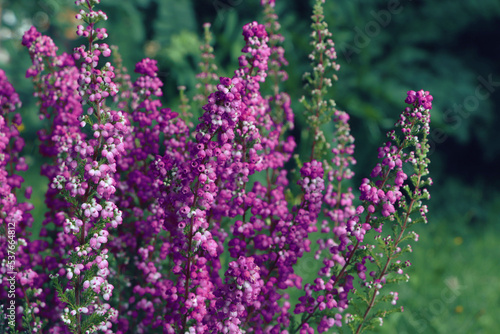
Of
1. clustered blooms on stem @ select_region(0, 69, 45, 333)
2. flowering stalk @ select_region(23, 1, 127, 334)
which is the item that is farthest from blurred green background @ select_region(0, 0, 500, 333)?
flowering stalk @ select_region(23, 1, 127, 334)

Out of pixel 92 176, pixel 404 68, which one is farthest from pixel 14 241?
pixel 404 68

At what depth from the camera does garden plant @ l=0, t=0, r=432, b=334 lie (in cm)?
140

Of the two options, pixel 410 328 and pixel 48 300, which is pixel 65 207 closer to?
pixel 48 300

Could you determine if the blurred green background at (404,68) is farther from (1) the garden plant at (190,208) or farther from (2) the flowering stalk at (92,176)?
(2) the flowering stalk at (92,176)

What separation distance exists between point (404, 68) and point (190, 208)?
540 cm

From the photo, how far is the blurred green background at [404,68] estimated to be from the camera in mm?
5598

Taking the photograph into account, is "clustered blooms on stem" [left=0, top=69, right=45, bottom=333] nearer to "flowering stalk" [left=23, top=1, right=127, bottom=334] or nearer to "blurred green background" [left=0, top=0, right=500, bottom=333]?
"flowering stalk" [left=23, top=1, right=127, bottom=334]

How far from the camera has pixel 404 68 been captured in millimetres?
6219

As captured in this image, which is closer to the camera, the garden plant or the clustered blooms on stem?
the garden plant

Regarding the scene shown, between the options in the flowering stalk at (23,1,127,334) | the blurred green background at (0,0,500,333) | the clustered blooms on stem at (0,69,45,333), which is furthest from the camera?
the blurred green background at (0,0,500,333)

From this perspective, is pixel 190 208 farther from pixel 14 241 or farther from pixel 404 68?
pixel 404 68

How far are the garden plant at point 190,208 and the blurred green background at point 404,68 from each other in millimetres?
3417

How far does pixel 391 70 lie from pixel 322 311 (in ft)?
15.7

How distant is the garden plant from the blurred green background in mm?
3417
